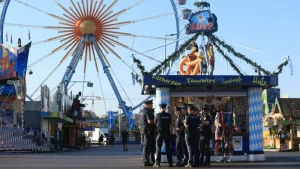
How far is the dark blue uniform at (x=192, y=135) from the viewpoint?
17.0 metres

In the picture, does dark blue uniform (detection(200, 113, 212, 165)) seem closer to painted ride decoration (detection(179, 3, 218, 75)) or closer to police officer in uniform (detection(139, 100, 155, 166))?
police officer in uniform (detection(139, 100, 155, 166))

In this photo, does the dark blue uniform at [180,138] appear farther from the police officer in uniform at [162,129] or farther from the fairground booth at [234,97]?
the fairground booth at [234,97]

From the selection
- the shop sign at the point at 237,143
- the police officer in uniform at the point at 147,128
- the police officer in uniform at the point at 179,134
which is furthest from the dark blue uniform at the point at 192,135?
the shop sign at the point at 237,143

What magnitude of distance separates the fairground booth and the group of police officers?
2.61 metres

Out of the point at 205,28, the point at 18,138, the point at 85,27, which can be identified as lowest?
the point at 18,138

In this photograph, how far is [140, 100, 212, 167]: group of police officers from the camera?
17.0 m

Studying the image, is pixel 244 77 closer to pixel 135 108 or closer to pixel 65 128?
pixel 65 128

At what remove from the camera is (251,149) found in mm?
20891

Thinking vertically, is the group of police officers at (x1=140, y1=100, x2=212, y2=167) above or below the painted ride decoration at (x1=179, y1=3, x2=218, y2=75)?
below

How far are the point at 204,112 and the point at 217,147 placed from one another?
8.03 ft

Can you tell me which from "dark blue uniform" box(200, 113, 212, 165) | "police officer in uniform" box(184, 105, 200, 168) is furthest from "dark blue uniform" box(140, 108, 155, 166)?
"dark blue uniform" box(200, 113, 212, 165)

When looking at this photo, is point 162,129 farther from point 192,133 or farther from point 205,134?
point 205,134

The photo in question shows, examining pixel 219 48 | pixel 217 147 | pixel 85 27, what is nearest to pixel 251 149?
pixel 217 147

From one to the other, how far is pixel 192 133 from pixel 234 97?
4648 millimetres
